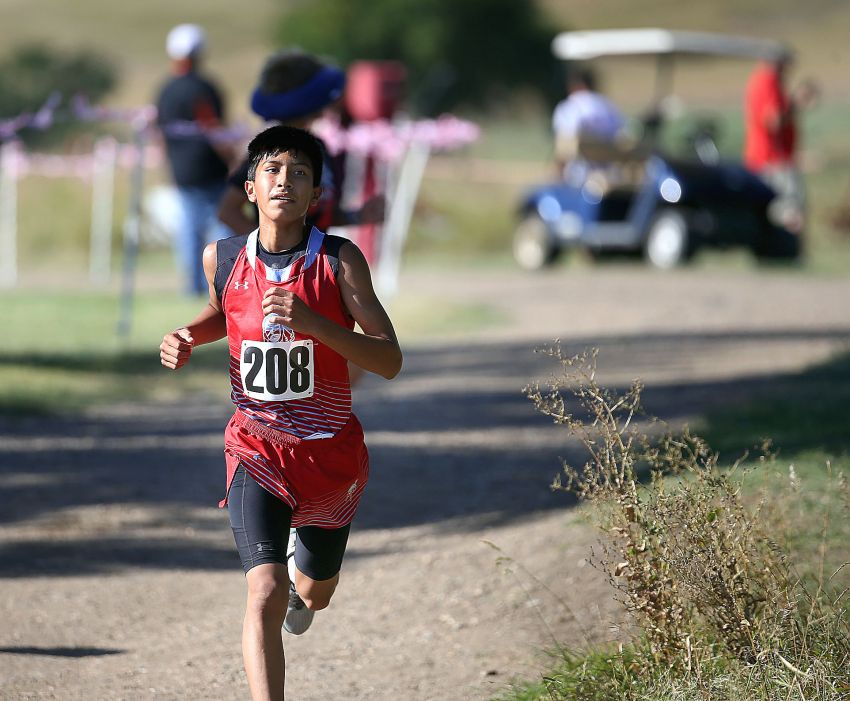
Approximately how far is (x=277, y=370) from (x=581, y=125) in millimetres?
14846

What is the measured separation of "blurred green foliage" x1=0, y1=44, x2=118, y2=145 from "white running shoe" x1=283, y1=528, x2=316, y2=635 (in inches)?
1492

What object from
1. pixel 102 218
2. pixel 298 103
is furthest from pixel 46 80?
pixel 298 103

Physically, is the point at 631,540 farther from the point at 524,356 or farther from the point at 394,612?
the point at 524,356

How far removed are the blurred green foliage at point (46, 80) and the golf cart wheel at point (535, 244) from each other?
2372cm

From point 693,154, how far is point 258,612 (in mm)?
15798

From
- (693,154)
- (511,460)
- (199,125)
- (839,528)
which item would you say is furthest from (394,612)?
(693,154)

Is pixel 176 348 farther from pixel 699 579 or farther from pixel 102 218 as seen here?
pixel 102 218

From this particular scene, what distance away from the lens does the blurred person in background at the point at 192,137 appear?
1291 cm

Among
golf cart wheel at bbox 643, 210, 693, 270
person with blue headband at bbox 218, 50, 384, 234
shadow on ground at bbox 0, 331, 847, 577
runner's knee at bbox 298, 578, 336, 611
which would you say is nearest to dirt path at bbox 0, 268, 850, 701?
shadow on ground at bbox 0, 331, 847, 577

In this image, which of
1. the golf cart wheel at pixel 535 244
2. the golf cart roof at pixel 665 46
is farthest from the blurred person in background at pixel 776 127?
the golf cart wheel at pixel 535 244

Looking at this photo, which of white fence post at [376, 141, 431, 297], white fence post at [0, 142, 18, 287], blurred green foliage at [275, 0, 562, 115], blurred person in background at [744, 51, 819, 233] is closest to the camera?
white fence post at [376, 141, 431, 297]

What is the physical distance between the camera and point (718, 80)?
81625mm

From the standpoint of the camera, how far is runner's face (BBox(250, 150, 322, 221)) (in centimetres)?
395

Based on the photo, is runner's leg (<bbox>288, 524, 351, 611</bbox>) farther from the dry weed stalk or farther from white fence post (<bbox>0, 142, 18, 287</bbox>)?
white fence post (<bbox>0, 142, 18, 287</bbox>)
